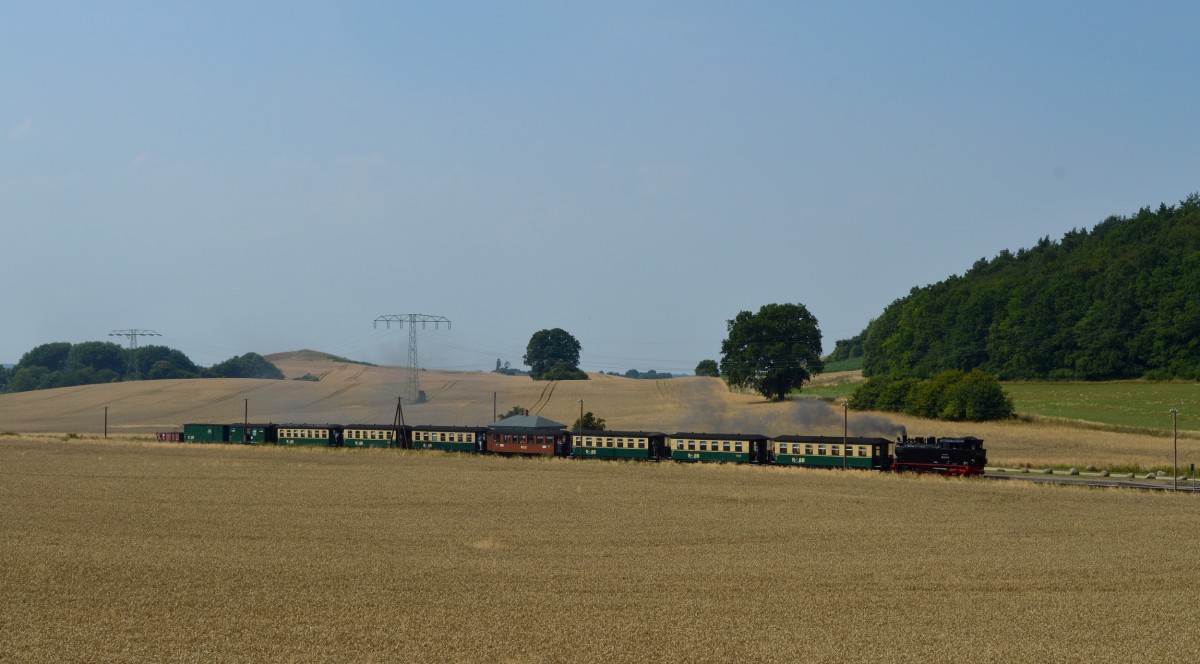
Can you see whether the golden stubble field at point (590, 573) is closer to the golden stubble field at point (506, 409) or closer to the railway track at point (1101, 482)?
the railway track at point (1101, 482)

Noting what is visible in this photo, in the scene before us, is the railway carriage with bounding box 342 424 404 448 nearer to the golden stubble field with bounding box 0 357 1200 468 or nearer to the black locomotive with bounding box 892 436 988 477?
the golden stubble field with bounding box 0 357 1200 468

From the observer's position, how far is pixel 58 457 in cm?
6931

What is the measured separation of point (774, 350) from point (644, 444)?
48719 millimetres

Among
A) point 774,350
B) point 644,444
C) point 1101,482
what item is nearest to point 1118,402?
point 774,350

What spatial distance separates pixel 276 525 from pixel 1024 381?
107m

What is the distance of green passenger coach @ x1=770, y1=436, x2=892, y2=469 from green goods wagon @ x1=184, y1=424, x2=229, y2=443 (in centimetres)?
5161

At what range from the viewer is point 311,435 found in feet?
285

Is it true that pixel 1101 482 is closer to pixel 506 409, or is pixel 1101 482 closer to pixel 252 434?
pixel 252 434

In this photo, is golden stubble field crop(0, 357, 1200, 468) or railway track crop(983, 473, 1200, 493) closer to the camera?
railway track crop(983, 473, 1200, 493)

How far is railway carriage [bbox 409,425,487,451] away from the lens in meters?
77.5

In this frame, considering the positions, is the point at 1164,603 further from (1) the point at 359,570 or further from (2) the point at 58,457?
(2) the point at 58,457

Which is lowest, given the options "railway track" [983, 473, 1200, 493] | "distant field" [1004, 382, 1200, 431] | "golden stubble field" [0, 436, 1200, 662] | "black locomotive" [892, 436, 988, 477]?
"railway track" [983, 473, 1200, 493]

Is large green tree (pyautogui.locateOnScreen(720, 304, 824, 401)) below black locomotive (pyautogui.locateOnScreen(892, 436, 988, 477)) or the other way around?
the other way around

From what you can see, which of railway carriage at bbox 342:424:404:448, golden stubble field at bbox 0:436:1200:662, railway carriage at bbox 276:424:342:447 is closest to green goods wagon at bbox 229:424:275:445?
railway carriage at bbox 276:424:342:447
